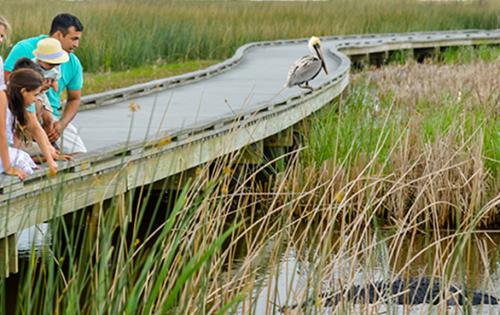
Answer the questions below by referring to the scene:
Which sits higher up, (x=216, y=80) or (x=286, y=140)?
(x=216, y=80)

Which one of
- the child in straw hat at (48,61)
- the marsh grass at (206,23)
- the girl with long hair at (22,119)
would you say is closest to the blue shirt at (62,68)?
the child in straw hat at (48,61)

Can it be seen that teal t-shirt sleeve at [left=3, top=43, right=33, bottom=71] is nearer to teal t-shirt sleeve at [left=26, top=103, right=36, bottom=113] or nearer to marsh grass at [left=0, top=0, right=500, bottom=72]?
teal t-shirt sleeve at [left=26, top=103, right=36, bottom=113]

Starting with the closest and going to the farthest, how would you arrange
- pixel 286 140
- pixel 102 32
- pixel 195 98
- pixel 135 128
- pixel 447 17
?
pixel 135 128 → pixel 286 140 → pixel 195 98 → pixel 102 32 → pixel 447 17

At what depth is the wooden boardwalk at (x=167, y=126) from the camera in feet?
15.4

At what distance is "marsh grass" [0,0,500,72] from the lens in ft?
51.1

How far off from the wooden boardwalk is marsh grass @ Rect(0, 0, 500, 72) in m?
1.09

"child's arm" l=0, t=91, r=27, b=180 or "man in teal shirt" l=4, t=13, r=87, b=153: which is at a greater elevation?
"man in teal shirt" l=4, t=13, r=87, b=153

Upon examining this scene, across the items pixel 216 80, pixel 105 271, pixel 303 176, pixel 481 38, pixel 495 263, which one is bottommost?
pixel 105 271

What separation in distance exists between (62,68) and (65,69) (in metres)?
0.02

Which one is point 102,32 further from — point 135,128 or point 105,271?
point 105,271

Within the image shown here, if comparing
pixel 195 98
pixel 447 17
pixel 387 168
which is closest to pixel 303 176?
pixel 387 168

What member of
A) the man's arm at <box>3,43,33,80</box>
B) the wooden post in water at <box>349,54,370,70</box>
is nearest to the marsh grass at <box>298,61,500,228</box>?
the man's arm at <box>3,43,33,80</box>

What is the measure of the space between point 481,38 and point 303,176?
584 inches

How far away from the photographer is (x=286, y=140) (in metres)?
9.49
